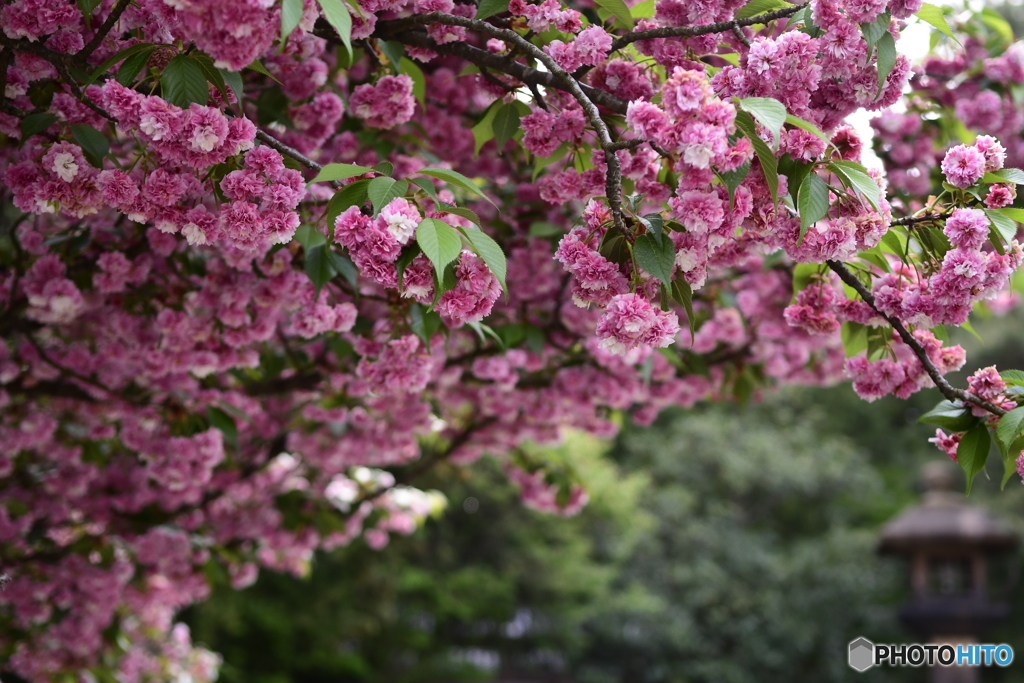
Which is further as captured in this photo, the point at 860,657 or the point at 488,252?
the point at 860,657

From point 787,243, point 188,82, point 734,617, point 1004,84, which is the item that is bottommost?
point 734,617

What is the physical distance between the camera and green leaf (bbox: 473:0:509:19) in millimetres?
1377

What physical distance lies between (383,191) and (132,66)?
0.46 meters

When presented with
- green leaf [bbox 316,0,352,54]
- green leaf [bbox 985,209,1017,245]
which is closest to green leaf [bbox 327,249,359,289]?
green leaf [bbox 316,0,352,54]

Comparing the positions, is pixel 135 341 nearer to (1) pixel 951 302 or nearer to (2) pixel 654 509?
(1) pixel 951 302

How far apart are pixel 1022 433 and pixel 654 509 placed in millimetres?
8023

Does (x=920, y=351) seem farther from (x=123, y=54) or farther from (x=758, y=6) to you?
(x=123, y=54)

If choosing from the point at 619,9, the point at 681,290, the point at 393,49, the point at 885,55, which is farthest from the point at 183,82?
the point at 885,55

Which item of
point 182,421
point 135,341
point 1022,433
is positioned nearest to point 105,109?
point 135,341

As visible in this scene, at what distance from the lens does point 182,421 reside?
7.52 feet

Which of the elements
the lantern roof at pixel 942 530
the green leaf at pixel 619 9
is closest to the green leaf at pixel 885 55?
the green leaf at pixel 619 9

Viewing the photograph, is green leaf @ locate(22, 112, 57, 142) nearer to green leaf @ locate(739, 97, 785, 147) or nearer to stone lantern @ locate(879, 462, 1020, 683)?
green leaf @ locate(739, 97, 785, 147)

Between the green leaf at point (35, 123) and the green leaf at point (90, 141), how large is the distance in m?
0.04

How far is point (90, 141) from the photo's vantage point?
140 cm
